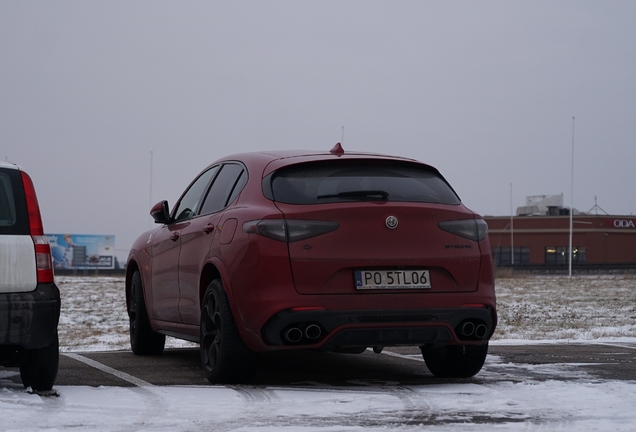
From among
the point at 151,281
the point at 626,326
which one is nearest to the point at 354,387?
the point at 151,281

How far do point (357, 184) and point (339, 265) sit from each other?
2.16 feet

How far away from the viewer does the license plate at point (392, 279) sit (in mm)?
6230

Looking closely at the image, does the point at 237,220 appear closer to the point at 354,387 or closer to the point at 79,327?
the point at 354,387

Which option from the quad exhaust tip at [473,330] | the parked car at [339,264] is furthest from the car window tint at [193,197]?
the quad exhaust tip at [473,330]

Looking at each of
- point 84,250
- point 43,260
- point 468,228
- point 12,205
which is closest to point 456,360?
point 468,228

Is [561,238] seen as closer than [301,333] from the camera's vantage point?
No

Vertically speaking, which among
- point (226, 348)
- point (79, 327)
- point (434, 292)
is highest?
point (434, 292)

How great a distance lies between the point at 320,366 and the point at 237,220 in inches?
82.9

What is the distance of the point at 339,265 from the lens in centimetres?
618

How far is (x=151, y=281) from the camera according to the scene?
341 inches

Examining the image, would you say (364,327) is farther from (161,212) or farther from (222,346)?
(161,212)

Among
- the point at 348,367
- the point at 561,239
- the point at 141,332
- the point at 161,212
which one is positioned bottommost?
the point at 561,239

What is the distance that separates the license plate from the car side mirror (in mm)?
2580

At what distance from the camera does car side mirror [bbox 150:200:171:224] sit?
8.27 meters
